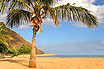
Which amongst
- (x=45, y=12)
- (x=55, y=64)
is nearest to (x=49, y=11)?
(x=45, y=12)

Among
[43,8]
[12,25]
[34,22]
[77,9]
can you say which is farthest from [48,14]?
[12,25]

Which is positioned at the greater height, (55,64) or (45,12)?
(45,12)

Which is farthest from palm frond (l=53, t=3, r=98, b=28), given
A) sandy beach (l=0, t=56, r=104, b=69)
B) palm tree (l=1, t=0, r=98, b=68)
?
sandy beach (l=0, t=56, r=104, b=69)

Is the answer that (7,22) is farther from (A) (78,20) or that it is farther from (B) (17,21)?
(A) (78,20)

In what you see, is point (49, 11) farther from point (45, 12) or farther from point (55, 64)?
point (55, 64)

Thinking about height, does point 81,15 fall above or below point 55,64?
above

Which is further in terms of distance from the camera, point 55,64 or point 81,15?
point 55,64

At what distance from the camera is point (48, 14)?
9.62 m

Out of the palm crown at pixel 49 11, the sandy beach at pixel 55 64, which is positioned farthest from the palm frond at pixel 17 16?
the sandy beach at pixel 55 64

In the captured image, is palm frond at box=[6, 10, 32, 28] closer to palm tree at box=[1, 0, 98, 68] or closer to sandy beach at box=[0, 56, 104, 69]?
palm tree at box=[1, 0, 98, 68]

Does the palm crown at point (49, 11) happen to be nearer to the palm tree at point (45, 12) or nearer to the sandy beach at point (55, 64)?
the palm tree at point (45, 12)

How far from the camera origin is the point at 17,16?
10.9 metres

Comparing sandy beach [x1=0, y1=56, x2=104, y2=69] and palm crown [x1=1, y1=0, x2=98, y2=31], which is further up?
palm crown [x1=1, y1=0, x2=98, y2=31]

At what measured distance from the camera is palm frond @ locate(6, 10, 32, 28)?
33.2 feet
